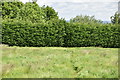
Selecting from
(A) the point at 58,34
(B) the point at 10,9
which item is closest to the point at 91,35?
(A) the point at 58,34

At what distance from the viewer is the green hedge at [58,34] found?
1845 cm

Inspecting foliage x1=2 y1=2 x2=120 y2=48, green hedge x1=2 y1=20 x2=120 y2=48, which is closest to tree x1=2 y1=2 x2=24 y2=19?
foliage x1=2 y1=2 x2=120 y2=48

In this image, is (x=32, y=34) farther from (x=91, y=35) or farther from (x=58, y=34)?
(x=91, y=35)

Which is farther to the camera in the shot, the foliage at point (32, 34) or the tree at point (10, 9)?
the tree at point (10, 9)

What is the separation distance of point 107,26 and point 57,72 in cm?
1403

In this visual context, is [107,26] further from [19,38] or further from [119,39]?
[19,38]

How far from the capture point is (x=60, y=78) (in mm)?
5820

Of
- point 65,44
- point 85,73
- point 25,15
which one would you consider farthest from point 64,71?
point 25,15

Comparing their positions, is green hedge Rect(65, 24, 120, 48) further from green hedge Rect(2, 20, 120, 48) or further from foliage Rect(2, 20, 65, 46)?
foliage Rect(2, 20, 65, 46)

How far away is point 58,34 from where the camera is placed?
18.6m

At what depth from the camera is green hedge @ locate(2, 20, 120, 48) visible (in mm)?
18453

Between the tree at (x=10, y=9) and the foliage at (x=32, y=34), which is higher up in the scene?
the tree at (x=10, y=9)

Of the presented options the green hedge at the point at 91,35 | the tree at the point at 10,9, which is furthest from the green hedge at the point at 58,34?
the tree at the point at 10,9

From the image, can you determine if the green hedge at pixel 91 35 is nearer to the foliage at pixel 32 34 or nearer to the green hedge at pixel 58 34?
the green hedge at pixel 58 34
